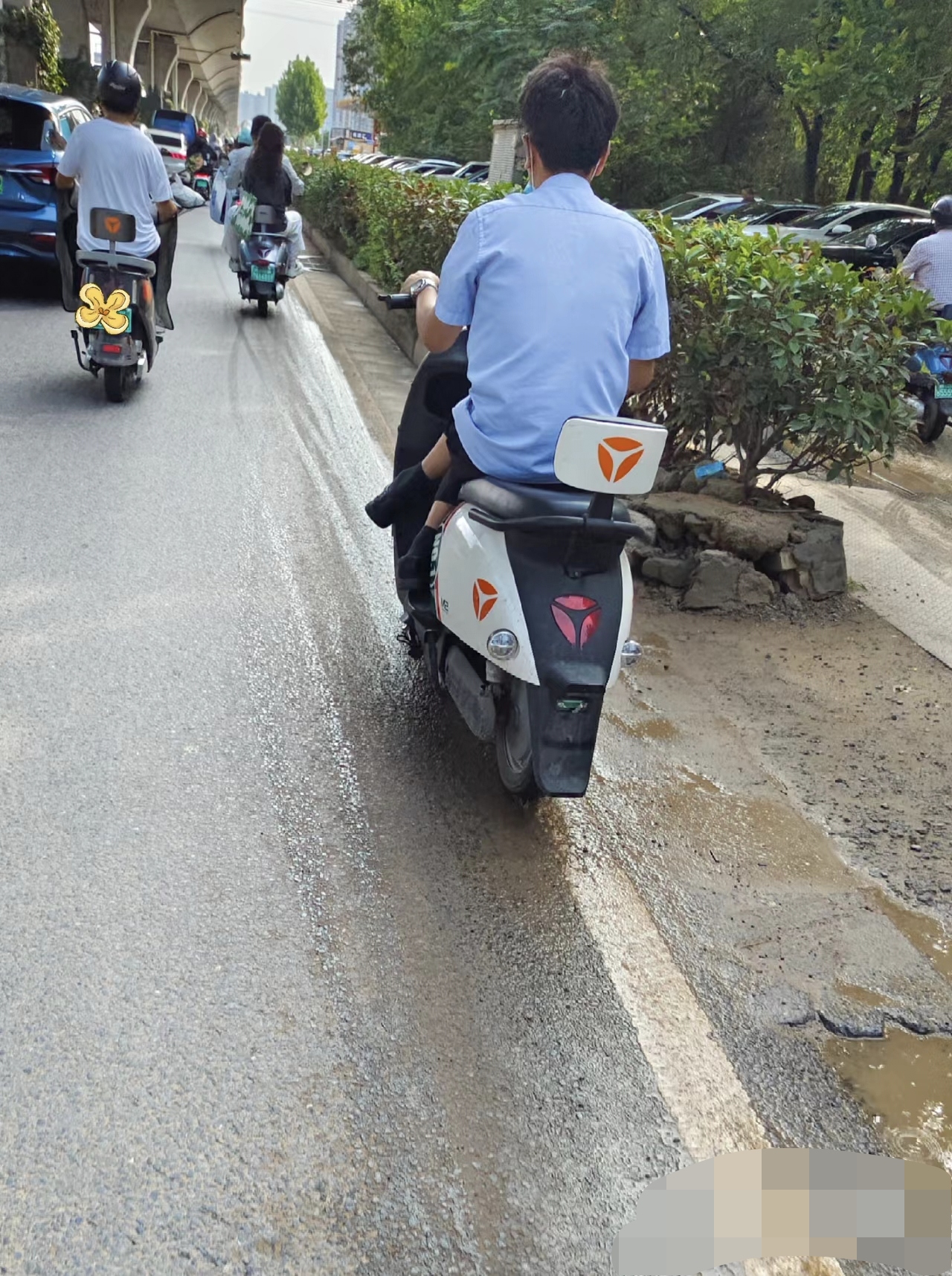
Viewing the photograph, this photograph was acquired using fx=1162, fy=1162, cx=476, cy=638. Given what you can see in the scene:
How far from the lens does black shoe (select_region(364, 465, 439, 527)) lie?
4.11 metres

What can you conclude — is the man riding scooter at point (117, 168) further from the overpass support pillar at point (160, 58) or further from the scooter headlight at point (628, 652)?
the overpass support pillar at point (160, 58)

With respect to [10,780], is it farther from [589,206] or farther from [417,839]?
[589,206]

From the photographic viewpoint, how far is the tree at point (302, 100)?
462ft

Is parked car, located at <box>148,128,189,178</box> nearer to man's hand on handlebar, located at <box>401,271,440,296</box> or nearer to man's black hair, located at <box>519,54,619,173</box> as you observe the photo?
man's hand on handlebar, located at <box>401,271,440,296</box>

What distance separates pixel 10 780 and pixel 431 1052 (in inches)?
62.5

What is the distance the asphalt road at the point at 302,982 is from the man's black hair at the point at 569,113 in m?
1.93

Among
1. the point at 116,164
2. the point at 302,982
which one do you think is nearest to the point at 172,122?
the point at 116,164

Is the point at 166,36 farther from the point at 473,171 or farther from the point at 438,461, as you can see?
the point at 438,461

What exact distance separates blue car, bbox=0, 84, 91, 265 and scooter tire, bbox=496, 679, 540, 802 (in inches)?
348

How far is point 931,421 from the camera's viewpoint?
9.70 meters

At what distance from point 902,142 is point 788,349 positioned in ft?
70.7

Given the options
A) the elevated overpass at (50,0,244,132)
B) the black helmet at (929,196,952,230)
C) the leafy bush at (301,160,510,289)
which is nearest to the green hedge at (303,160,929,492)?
the black helmet at (929,196,952,230)

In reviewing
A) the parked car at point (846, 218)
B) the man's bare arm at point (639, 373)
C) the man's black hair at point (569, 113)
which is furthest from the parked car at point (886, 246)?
the man's black hair at point (569, 113)

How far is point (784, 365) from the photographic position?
18.1ft
